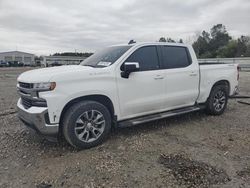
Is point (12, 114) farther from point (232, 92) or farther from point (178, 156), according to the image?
point (232, 92)

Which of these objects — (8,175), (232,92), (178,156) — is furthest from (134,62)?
(232,92)

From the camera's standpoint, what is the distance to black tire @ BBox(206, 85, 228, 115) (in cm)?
667

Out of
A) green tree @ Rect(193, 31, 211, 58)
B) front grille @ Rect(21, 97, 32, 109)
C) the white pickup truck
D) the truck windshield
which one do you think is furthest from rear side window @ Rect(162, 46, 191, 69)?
green tree @ Rect(193, 31, 211, 58)

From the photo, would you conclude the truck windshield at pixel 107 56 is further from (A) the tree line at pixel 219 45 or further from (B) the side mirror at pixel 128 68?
(A) the tree line at pixel 219 45

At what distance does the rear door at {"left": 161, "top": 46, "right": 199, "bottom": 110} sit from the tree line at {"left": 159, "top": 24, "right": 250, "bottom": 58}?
57.9m

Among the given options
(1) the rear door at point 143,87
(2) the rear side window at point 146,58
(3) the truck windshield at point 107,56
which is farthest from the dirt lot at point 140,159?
(3) the truck windshield at point 107,56

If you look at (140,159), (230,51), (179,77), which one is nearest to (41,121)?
(140,159)

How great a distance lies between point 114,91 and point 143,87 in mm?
676

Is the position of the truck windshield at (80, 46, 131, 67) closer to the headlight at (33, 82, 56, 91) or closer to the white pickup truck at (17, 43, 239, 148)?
the white pickup truck at (17, 43, 239, 148)

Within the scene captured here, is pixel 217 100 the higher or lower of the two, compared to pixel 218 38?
lower

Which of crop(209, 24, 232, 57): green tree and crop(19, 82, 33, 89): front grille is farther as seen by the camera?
crop(209, 24, 232, 57): green tree

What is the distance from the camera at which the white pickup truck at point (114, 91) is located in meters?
4.20

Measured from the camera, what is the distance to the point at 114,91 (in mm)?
4777

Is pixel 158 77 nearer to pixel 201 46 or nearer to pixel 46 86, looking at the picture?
pixel 46 86
